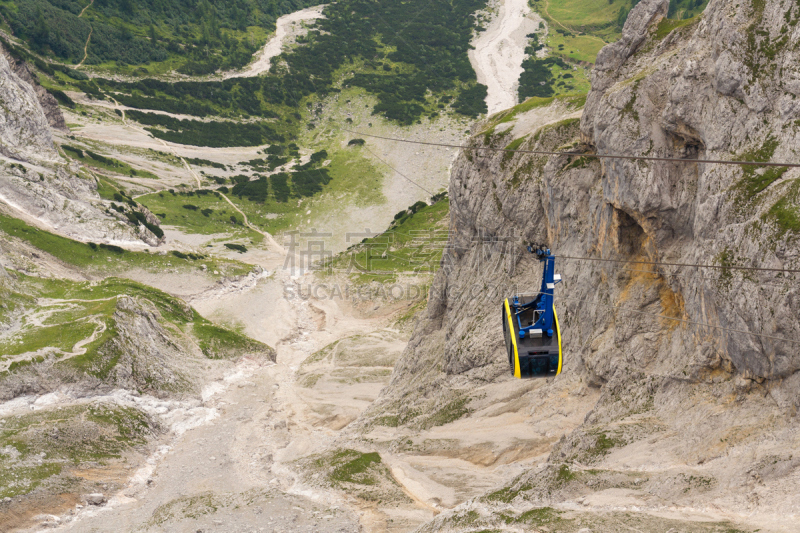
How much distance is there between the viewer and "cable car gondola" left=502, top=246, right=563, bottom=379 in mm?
26062

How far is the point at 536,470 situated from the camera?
96.9 ft

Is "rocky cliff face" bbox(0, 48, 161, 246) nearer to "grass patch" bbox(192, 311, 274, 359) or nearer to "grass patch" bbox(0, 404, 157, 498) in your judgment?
"grass patch" bbox(192, 311, 274, 359)

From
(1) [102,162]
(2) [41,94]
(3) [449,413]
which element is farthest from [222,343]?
(2) [41,94]

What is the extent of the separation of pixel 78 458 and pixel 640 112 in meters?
48.6

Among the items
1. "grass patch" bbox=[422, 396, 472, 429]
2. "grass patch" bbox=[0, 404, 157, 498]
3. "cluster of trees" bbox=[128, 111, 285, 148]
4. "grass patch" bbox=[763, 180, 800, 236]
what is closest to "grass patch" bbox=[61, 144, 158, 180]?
"cluster of trees" bbox=[128, 111, 285, 148]

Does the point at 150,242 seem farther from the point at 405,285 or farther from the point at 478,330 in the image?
the point at 478,330

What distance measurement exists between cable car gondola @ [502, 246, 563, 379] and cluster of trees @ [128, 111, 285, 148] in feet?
558

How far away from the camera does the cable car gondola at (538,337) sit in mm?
26062

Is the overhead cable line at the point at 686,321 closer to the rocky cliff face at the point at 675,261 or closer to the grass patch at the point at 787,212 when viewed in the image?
the rocky cliff face at the point at 675,261

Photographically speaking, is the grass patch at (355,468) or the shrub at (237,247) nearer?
the grass patch at (355,468)

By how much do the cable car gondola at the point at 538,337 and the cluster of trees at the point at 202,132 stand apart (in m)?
170

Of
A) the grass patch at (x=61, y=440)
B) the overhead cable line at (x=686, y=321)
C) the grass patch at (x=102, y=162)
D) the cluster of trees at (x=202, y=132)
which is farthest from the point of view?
the cluster of trees at (x=202, y=132)

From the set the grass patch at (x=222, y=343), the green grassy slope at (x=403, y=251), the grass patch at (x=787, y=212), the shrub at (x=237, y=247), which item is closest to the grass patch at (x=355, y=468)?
the grass patch at (x=787, y=212)

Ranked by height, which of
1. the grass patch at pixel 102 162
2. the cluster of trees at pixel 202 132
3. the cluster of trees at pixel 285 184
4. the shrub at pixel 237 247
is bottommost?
the shrub at pixel 237 247
